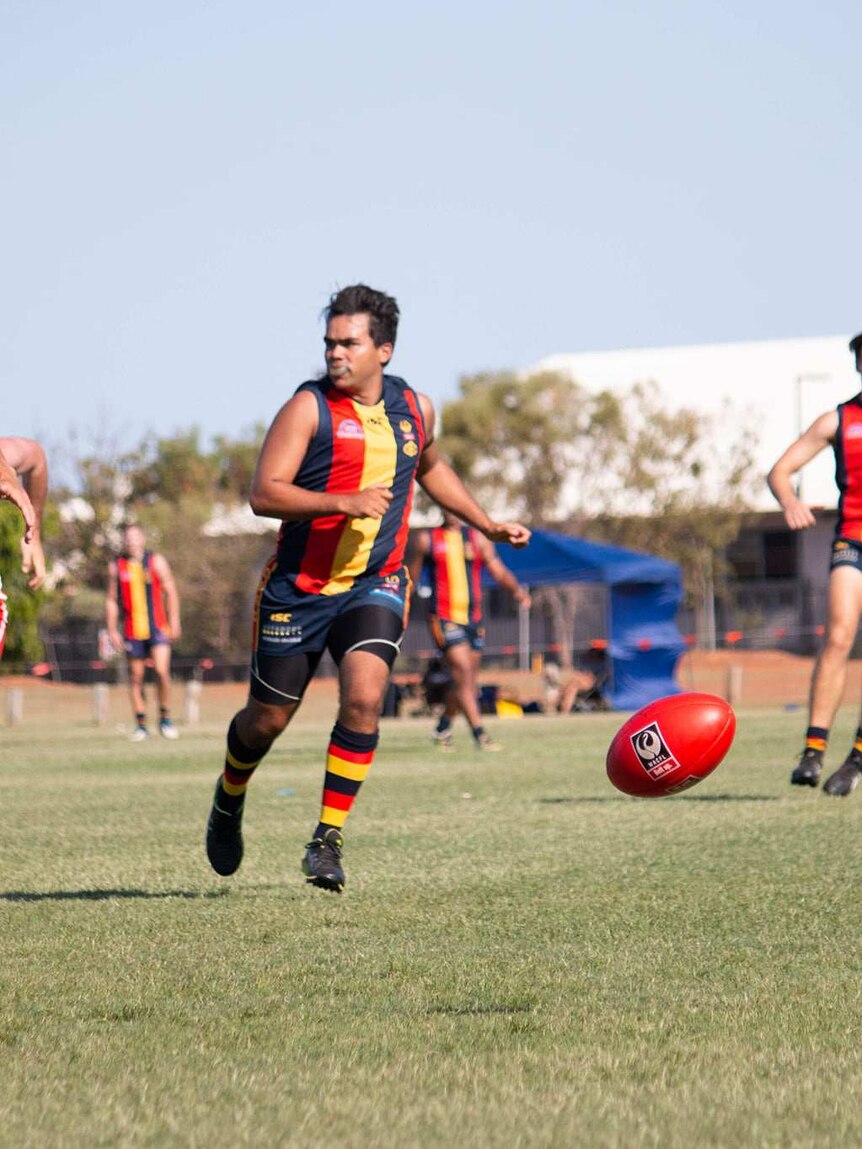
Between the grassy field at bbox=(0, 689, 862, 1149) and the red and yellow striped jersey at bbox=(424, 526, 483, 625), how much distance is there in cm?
762

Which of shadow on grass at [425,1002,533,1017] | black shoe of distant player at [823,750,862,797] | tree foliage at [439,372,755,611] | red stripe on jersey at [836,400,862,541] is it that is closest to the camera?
shadow on grass at [425,1002,533,1017]

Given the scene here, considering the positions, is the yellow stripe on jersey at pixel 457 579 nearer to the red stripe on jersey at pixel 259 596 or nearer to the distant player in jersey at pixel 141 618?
the distant player in jersey at pixel 141 618

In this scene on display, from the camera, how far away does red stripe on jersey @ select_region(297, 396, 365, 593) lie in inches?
262

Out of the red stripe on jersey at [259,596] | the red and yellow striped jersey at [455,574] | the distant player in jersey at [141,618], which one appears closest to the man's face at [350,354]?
the red stripe on jersey at [259,596]

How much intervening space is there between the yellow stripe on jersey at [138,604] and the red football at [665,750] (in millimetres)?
14202

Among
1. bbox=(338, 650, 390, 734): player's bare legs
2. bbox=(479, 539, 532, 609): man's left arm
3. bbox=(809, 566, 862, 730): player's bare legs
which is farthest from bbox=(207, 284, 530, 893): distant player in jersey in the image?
bbox=(479, 539, 532, 609): man's left arm

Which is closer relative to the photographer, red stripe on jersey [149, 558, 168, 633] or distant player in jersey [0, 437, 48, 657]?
distant player in jersey [0, 437, 48, 657]

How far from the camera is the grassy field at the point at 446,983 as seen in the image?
3.47 metres

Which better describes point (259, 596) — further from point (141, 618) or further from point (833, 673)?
point (141, 618)

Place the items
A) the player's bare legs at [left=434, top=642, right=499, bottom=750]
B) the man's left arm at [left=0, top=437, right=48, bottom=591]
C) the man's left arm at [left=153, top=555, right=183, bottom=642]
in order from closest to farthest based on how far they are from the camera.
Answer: the man's left arm at [left=0, top=437, right=48, bottom=591] → the player's bare legs at [left=434, top=642, right=499, bottom=750] → the man's left arm at [left=153, top=555, right=183, bottom=642]

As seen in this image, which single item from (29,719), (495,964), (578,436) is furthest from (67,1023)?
(578,436)

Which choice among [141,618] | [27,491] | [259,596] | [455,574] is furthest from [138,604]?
[27,491]

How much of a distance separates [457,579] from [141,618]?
4437 mm

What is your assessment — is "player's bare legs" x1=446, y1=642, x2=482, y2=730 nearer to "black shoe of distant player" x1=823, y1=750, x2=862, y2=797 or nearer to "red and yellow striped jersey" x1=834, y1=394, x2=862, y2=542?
"black shoe of distant player" x1=823, y1=750, x2=862, y2=797
